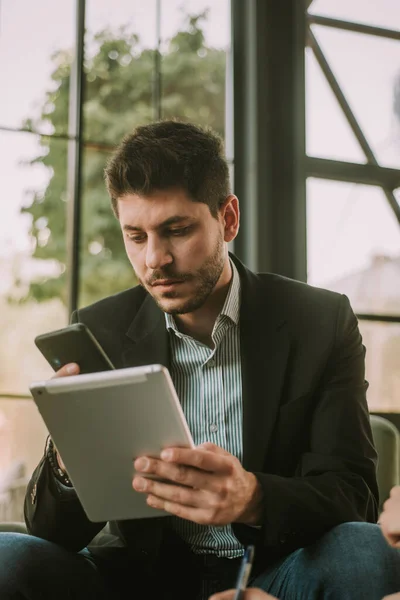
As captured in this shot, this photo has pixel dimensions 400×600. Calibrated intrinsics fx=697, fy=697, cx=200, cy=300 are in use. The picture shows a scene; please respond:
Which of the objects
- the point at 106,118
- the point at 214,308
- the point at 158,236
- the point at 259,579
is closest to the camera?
the point at 259,579

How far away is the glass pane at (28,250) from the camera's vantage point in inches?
114

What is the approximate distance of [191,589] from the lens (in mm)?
1500

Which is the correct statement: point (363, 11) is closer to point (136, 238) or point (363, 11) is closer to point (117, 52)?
point (117, 52)

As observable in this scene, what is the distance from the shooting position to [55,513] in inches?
57.6

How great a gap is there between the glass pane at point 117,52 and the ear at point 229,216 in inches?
49.9

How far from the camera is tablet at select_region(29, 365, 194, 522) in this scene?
1.12 m

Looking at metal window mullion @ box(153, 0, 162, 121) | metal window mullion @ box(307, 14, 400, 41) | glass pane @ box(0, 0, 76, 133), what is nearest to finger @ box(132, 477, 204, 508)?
glass pane @ box(0, 0, 76, 133)

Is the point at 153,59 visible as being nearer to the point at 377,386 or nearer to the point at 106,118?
the point at 106,118

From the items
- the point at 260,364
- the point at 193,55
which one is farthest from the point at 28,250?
the point at 260,364

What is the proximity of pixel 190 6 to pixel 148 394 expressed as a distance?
8.47ft

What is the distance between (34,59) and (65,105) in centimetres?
23

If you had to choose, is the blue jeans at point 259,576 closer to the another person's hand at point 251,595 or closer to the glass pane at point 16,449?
the another person's hand at point 251,595

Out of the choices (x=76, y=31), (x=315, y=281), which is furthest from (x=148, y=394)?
(x=76, y=31)

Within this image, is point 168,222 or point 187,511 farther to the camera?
point 168,222
